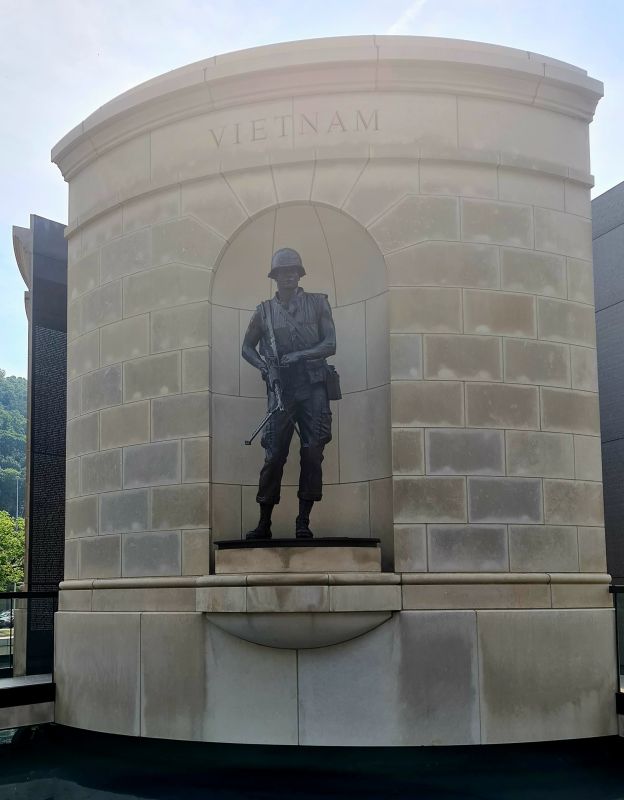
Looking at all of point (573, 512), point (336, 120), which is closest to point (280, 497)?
point (573, 512)

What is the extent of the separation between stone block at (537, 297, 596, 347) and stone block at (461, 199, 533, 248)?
28.9 inches

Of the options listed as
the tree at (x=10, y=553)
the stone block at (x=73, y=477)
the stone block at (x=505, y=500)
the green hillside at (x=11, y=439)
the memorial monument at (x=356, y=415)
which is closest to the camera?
the memorial monument at (x=356, y=415)

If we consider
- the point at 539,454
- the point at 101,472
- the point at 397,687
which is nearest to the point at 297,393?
the point at 539,454

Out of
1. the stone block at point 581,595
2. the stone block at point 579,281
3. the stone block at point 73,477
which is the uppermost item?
the stone block at point 579,281

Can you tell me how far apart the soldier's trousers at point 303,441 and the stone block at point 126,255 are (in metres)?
2.50

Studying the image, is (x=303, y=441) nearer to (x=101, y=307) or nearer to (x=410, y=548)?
(x=410, y=548)

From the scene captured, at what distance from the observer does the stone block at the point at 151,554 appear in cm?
1040

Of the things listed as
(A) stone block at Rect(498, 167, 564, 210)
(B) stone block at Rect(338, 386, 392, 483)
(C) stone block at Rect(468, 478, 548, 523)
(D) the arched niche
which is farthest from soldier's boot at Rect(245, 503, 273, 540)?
(A) stone block at Rect(498, 167, 564, 210)

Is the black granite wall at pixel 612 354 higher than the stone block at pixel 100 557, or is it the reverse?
the black granite wall at pixel 612 354

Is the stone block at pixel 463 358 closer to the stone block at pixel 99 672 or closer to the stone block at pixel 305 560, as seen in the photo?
the stone block at pixel 305 560

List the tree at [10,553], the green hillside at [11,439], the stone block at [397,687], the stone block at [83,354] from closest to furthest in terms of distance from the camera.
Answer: the stone block at [397,687], the stone block at [83,354], the tree at [10,553], the green hillside at [11,439]

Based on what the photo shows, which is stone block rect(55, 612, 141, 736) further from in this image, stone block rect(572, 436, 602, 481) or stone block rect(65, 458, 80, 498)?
stone block rect(572, 436, 602, 481)

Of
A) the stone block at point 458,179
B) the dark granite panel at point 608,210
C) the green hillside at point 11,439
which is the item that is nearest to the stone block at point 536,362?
the stone block at point 458,179

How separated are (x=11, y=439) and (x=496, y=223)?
79.8 m
